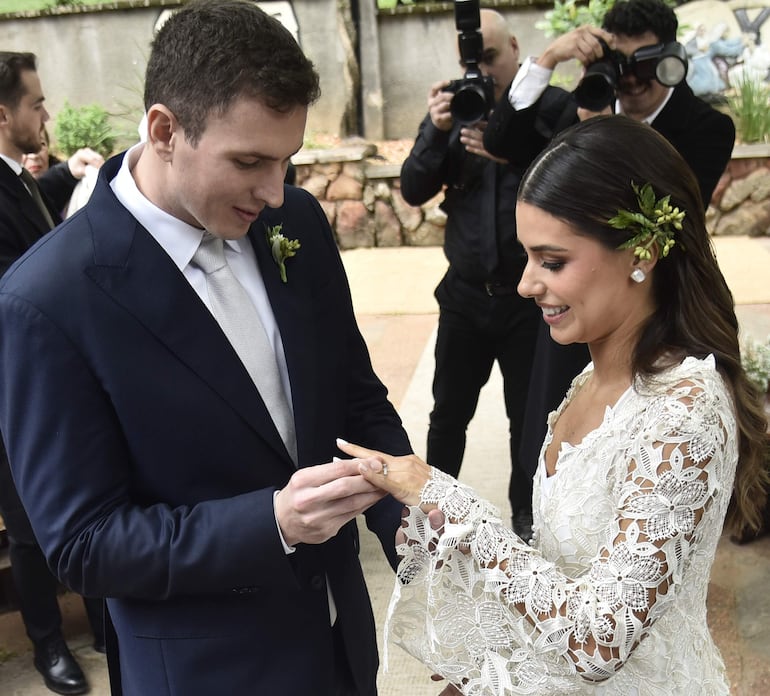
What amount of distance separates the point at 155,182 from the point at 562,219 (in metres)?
0.78

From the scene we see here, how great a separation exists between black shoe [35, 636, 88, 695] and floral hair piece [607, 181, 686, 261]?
8.67 ft

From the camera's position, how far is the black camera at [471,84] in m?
3.42

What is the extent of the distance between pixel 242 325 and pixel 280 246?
22cm

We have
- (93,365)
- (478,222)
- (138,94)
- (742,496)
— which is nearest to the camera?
(93,365)

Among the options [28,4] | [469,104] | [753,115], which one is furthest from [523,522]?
[28,4]

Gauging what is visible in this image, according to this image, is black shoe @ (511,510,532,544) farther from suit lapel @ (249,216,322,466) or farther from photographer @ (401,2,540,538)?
suit lapel @ (249,216,322,466)

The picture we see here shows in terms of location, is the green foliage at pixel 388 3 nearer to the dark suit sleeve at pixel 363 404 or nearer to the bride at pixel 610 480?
the dark suit sleeve at pixel 363 404

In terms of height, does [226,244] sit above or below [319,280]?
above

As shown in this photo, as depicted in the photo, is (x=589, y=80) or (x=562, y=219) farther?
(x=589, y=80)

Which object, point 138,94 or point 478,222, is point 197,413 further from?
point 138,94

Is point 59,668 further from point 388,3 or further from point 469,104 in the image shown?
point 388,3

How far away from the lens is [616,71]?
3.24 m

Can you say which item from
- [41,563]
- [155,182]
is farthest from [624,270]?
[41,563]

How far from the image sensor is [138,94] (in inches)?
409
